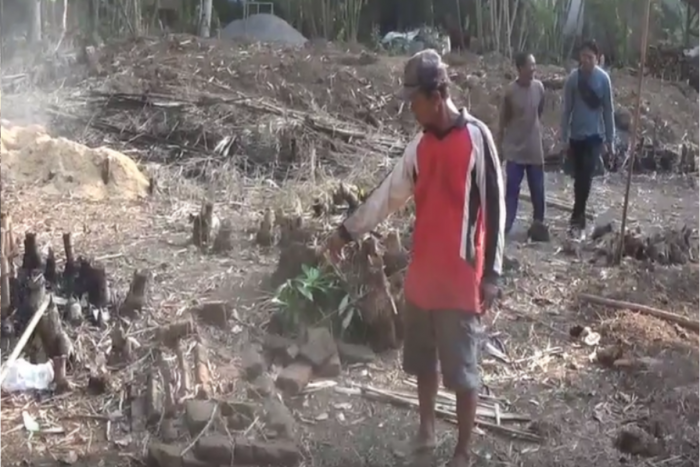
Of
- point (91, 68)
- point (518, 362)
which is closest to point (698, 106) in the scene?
point (91, 68)

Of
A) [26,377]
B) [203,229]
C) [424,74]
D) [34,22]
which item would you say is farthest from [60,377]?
Answer: [34,22]

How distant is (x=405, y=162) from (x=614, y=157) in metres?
8.05

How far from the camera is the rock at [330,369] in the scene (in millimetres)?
5355

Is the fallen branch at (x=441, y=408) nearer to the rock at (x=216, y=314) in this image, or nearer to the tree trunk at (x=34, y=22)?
the rock at (x=216, y=314)

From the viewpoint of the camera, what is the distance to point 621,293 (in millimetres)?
6914

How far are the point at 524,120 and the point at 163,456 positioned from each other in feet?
15.3

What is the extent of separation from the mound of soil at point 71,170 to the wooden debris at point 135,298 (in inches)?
118

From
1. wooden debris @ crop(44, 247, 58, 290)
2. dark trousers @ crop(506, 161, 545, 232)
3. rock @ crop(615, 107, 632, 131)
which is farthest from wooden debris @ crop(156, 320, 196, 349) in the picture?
rock @ crop(615, 107, 632, 131)

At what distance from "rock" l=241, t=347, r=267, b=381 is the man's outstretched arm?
1.20m

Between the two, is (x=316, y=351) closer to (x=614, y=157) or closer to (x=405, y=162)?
(x=405, y=162)

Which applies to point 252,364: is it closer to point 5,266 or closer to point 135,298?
point 135,298

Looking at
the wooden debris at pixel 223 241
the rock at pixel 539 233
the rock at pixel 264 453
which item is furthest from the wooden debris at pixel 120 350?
the rock at pixel 539 233

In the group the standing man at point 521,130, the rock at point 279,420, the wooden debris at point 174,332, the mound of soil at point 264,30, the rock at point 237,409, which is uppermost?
the mound of soil at point 264,30

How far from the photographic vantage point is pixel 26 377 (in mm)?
5078
